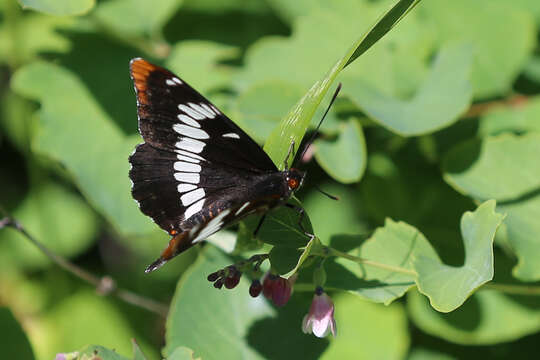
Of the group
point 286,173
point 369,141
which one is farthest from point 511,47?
point 286,173

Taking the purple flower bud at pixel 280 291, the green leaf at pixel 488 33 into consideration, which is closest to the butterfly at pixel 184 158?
the purple flower bud at pixel 280 291

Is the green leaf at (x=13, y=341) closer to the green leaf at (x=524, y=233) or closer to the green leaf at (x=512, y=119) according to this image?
the green leaf at (x=524, y=233)

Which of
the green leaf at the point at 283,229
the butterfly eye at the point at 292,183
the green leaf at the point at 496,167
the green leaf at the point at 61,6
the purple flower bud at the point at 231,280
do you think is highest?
the green leaf at the point at 61,6

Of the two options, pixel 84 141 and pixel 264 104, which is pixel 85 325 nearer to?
pixel 84 141

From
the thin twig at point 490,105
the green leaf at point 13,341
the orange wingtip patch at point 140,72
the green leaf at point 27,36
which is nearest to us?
the orange wingtip patch at point 140,72

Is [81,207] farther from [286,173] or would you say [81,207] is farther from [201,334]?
[286,173]

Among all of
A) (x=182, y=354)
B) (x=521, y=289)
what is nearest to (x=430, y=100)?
(x=521, y=289)

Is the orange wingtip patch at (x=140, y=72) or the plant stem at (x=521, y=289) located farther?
the plant stem at (x=521, y=289)

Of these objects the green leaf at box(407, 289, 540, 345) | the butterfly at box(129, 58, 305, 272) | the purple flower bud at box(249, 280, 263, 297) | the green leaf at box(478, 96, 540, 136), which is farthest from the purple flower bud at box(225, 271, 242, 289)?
the green leaf at box(478, 96, 540, 136)
